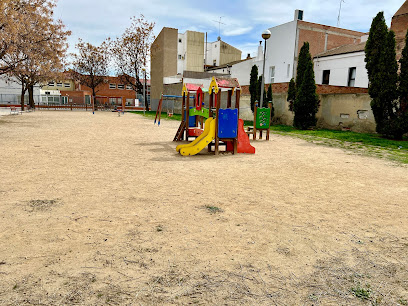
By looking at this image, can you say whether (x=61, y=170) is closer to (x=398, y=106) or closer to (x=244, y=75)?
(x=398, y=106)

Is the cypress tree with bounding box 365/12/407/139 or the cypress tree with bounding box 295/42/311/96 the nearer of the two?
the cypress tree with bounding box 365/12/407/139

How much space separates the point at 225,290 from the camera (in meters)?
2.34

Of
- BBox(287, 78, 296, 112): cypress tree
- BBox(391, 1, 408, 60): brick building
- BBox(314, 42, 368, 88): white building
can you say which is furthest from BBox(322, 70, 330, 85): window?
BBox(287, 78, 296, 112): cypress tree

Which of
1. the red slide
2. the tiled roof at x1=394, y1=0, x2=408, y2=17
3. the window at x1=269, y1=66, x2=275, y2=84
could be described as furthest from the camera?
the window at x1=269, y1=66, x2=275, y2=84

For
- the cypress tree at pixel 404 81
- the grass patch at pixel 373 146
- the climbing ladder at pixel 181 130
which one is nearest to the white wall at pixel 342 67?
the grass patch at pixel 373 146

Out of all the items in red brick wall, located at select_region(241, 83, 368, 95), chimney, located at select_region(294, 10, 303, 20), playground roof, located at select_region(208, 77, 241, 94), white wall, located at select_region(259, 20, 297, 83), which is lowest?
playground roof, located at select_region(208, 77, 241, 94)

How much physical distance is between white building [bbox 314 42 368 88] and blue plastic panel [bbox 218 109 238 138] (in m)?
18.2

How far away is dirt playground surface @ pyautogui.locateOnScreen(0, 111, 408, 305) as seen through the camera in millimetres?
2330

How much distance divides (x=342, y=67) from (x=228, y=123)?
19757 millimetres

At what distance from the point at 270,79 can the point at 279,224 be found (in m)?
29.0

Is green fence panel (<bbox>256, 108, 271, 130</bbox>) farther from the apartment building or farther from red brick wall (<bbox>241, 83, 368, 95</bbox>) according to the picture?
the apartment building

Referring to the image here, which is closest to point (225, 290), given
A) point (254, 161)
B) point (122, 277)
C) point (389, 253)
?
point (122, 277)

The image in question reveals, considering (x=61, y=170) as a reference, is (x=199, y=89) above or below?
above

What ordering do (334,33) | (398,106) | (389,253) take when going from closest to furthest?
1. (389,253)
2. (398,106)
3. (334,33)
